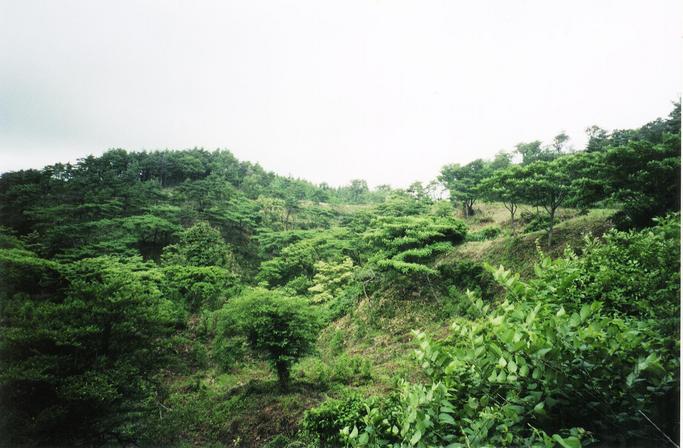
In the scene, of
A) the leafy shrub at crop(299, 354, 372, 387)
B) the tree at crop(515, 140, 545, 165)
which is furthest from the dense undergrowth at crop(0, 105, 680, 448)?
the tree at crop(515, 140, 545, 165)

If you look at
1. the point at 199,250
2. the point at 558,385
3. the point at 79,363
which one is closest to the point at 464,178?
the point at 199,250

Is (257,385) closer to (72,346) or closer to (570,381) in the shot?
(72,346)

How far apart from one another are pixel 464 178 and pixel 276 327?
760 inches

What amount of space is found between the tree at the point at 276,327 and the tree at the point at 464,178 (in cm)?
1738

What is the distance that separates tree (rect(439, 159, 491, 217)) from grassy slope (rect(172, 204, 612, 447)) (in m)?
7.59

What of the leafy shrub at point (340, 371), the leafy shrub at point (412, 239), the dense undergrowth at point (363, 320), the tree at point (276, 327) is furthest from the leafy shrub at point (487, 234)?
the tree at point (276, 327)

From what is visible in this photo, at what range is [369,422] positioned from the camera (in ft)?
4.57

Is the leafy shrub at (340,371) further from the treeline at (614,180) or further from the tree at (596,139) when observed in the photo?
the tree at (596,139)

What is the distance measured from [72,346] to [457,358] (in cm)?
726

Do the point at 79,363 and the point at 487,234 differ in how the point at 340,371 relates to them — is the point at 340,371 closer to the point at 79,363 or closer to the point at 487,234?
the point at 79,363

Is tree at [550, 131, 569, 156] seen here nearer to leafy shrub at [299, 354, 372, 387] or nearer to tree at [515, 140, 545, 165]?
tree at [515, 140, 545, 165]

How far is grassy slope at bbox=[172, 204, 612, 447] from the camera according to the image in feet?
25.0

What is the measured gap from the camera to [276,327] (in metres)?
8.77

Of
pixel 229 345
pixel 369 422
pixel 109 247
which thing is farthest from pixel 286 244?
pixel 369 422
